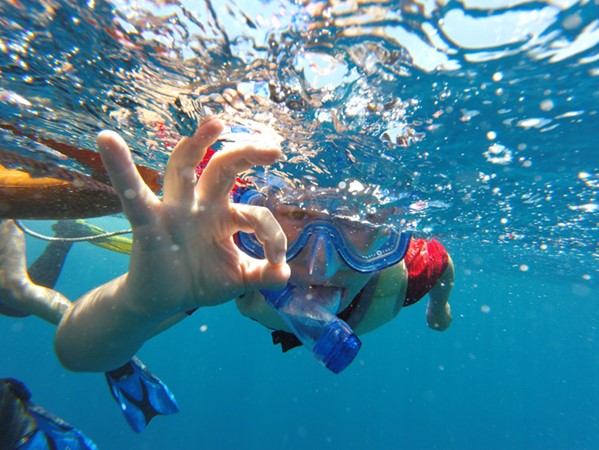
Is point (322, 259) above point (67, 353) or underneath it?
above

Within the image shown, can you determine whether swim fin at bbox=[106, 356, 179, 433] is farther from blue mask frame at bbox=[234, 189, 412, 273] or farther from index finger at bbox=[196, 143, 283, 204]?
index finger at bbox=[196, 143, 283, 204]

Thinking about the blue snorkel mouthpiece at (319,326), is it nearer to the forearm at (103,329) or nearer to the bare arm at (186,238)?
the bare arm at (186,238)

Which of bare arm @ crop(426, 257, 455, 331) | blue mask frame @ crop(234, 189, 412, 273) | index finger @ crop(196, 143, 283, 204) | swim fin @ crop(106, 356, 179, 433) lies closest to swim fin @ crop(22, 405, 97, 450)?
swim fin @ crop(106, 356, 179, 433)

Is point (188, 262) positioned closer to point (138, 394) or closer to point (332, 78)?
point (332, 78)

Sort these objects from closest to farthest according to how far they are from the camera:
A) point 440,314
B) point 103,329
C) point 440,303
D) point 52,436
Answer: point 103,329 < point 52,436 < point 440,303 < point 440,314

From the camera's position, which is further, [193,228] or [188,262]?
[188,262]

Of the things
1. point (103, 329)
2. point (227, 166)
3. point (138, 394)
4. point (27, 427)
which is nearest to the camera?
point (227, 166)

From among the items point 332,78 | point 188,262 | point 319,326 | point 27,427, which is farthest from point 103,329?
point 332,78

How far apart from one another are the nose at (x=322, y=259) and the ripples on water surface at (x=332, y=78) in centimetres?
181

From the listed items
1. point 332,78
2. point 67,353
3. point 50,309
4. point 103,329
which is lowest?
point 50,309

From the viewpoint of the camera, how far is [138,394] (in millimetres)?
5281

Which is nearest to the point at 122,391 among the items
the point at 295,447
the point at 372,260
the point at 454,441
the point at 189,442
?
the point at 372,260

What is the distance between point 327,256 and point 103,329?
247 centimetres

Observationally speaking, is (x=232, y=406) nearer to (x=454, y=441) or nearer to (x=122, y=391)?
(x=454, y=441)
